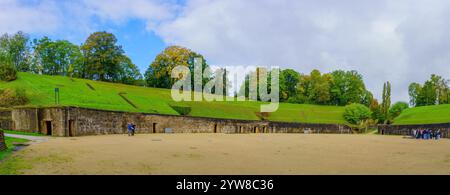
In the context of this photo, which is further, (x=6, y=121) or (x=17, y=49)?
(x=17, y=49)

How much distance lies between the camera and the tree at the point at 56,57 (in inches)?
2477

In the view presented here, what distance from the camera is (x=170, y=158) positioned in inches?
522

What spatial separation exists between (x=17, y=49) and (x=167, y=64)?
2529 cm

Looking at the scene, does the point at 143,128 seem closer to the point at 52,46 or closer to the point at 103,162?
the point at 103,162

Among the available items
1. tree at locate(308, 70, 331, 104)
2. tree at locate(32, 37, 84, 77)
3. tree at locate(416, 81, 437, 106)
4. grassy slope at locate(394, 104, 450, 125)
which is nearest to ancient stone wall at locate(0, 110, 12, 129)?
tree at locate(32, 37, 84, 77)

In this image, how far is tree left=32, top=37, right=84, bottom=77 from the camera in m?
62.9

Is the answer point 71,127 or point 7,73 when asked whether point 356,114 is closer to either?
→ point 71,127

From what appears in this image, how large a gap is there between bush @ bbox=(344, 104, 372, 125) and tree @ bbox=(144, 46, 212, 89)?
99.5 ft

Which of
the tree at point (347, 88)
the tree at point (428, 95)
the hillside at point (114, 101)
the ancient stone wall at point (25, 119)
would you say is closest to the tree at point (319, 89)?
the tree at point (347, 88)

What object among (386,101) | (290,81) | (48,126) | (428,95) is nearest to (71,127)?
(48,126)

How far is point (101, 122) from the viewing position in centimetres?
2808
